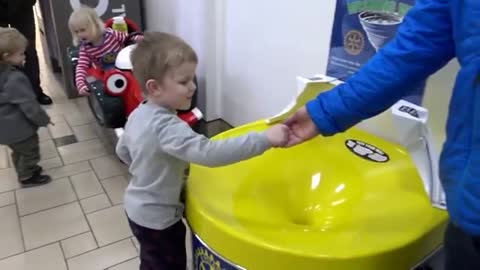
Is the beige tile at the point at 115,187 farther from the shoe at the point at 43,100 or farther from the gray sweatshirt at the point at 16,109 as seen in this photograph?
the shoe at the point at 43,100

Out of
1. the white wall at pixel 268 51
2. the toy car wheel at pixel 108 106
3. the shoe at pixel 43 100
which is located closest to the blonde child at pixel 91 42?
the toy car wheel at pixel 108 106

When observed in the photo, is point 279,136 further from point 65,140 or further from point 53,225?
point 65,140

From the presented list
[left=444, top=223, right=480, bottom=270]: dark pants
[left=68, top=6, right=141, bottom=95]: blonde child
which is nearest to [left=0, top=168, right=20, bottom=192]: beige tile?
[left=68, top=6, right=141, bottom=95]: blonde child

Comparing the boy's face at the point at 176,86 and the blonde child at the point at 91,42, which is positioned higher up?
the boy's face at the point at 176,86

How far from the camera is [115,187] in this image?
1.77m

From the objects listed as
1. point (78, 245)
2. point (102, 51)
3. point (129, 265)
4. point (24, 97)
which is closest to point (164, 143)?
point (129, 265)

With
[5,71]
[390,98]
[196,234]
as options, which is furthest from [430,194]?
[5,71]

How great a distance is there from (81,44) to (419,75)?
1.69 m

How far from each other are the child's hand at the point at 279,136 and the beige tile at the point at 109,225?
87 centimetres

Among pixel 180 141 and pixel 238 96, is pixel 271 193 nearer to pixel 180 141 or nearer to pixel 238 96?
pixel 180 141

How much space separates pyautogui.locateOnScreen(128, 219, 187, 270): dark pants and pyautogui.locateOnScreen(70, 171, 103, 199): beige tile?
29.2 inches

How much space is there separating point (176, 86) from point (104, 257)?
779mm

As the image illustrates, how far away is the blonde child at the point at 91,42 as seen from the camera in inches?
73.4

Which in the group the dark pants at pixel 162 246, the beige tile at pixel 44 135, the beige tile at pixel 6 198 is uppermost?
the dark pants at pixel 162 246
